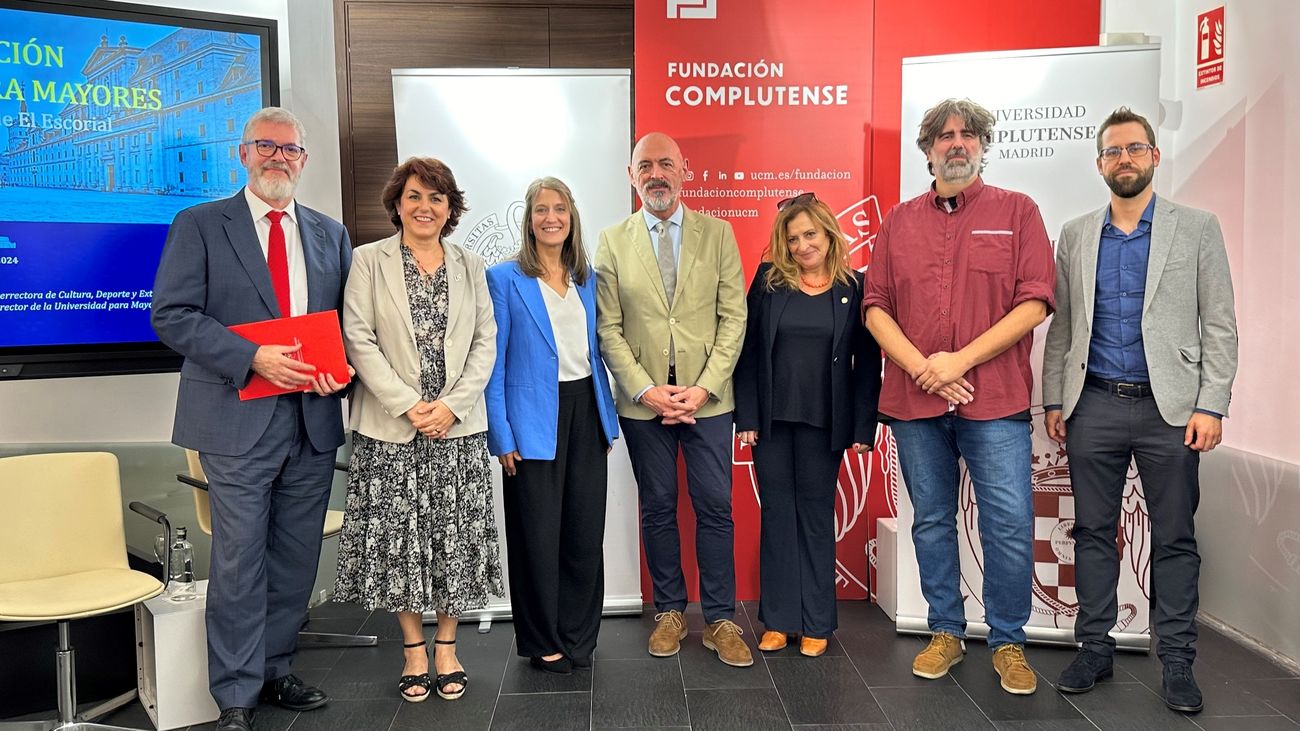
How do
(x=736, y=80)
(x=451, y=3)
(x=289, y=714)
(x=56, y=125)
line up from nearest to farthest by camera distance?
(x=289, y=714), (x=56, y=125), (x=736, y=80), (x=451, y=3)

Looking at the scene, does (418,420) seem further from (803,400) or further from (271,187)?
(803,400)

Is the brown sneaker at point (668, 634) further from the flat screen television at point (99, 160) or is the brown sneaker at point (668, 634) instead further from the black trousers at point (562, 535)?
the flat screen television at point (99, 160)

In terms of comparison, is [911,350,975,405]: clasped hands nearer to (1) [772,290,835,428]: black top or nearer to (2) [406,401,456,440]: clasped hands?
(1) [772,290,835,428]: black top

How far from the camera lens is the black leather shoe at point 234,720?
284 cm

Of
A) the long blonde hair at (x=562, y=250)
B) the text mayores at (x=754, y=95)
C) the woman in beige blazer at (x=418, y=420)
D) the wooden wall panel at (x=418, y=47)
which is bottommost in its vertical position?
the woman in beige blazer at (x=418, y=420)

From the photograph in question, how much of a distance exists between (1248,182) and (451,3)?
3.86 meters

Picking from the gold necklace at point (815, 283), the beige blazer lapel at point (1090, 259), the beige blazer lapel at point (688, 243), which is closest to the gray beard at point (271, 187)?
the beige blazer lapel at point (688, 243)

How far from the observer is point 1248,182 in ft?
12.2

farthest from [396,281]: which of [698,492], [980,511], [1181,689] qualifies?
[1181,689]

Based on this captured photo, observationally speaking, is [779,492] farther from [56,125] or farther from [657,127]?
[56,125]

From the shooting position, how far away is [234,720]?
9.34 ft

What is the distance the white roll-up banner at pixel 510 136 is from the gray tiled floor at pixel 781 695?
2.06 feet

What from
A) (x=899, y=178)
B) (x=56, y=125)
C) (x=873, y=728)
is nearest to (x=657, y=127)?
(x=899, y=178)

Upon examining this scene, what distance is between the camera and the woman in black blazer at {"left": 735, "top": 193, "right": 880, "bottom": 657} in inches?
130
